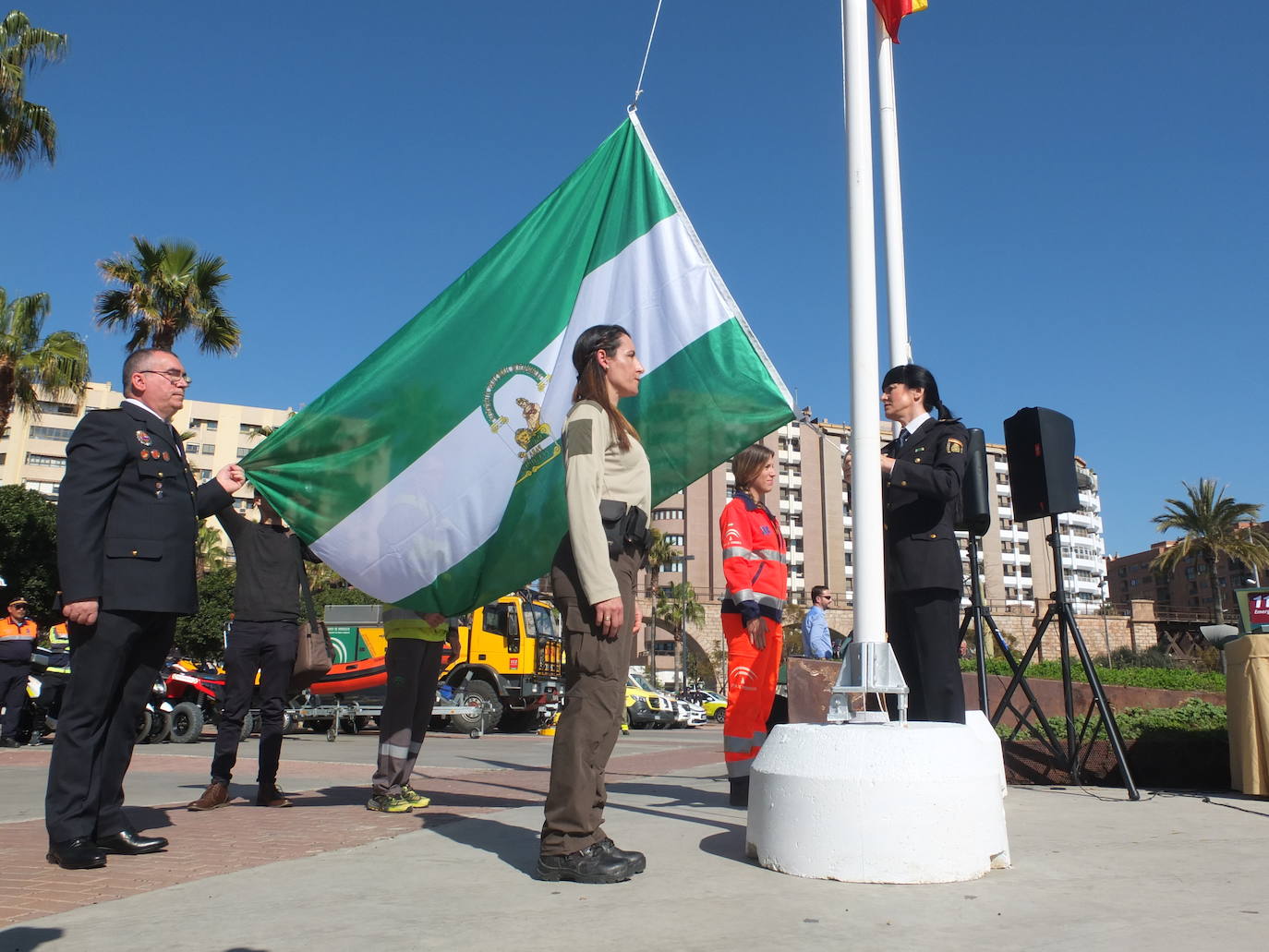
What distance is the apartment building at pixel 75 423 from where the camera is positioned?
8688 cm

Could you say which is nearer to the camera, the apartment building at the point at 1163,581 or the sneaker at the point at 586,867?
the sneaker at the point at 586,867

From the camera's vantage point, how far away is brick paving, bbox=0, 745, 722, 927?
126 inches

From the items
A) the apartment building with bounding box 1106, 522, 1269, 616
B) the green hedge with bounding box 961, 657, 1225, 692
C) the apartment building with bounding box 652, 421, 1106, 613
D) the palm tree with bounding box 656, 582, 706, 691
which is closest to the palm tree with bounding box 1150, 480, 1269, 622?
the apartment building with bounding box 652, 421, 1106, 613

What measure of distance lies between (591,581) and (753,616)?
217 cm

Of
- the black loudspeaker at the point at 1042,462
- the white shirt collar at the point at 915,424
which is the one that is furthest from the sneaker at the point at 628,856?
the black loudspeaker at the point at 1042,462

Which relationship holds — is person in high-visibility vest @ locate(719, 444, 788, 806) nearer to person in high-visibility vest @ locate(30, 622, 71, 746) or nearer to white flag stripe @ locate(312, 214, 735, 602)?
white flag stripe @ locate(312, 214, 735, 602)

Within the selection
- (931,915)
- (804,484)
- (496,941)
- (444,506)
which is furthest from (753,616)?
(804,484)

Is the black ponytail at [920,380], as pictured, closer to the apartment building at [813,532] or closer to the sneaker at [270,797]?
the sneaker at [270,797]

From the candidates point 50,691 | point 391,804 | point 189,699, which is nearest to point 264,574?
point 391,804

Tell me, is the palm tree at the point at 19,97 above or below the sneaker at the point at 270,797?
above

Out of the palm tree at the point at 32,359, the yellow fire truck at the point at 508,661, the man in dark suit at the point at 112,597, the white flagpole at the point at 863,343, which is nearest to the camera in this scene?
the man in dark suit at the point at 112,597

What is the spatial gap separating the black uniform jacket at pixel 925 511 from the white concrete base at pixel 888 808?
1.20m

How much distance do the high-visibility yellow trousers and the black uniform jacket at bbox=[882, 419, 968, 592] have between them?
0.96 metres

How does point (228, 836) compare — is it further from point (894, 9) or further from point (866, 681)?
point (894, 9)
